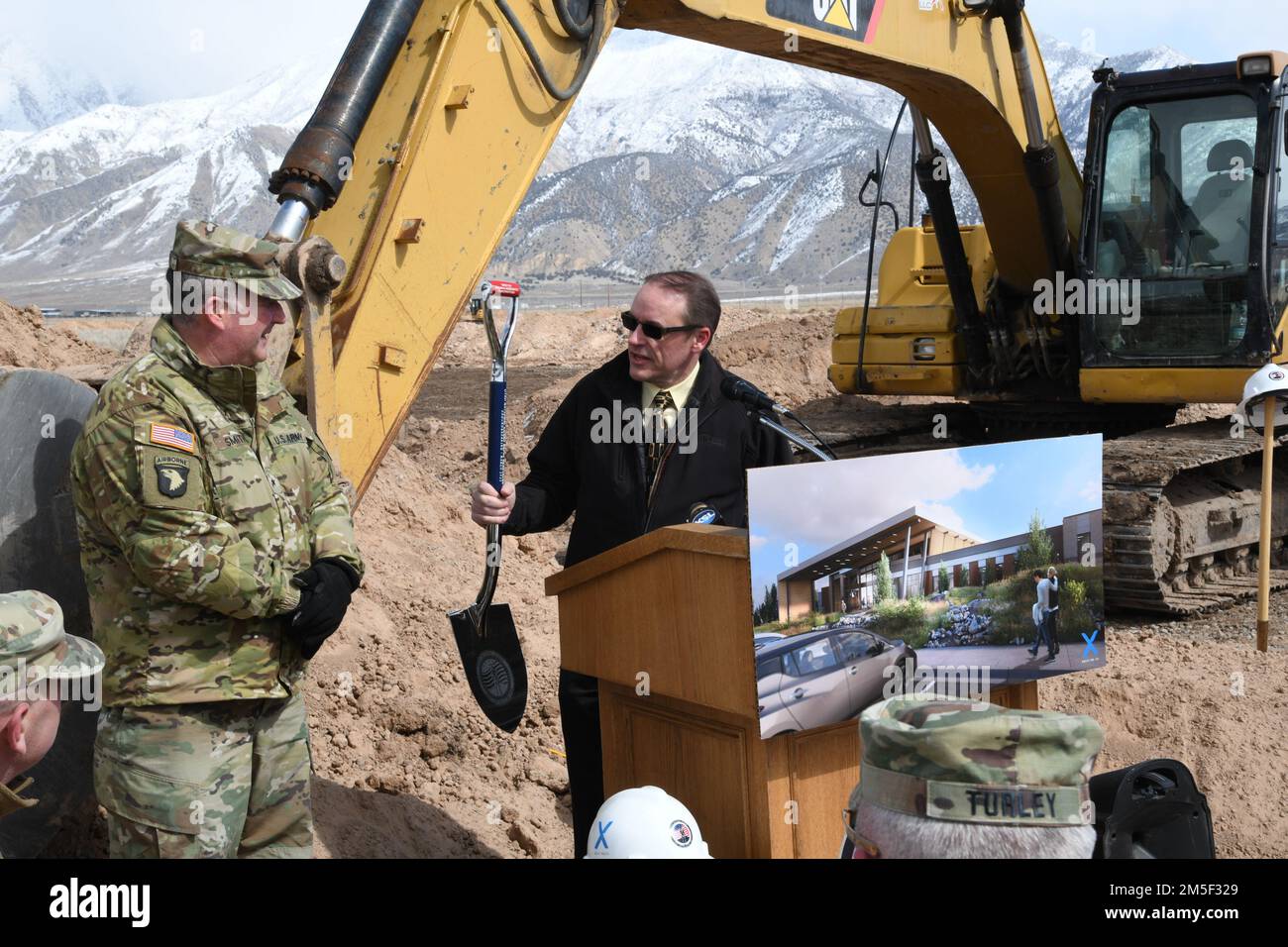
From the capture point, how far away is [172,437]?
3.13 meters

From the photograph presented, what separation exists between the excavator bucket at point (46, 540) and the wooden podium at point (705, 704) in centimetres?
156

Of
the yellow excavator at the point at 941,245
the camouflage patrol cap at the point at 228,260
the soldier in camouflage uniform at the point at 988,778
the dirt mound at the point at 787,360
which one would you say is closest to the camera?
the soldier in camouflage uniform at the point at 988,778

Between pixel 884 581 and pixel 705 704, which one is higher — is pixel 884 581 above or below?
above

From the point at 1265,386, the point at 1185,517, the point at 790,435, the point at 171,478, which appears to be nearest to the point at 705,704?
the point at 790,435

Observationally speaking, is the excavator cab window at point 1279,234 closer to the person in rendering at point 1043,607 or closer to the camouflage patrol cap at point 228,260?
the person in rendering at point 1043,607

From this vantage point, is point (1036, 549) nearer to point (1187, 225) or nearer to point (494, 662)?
point (494, 662)

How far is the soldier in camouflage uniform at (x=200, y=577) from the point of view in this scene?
10.2 ft

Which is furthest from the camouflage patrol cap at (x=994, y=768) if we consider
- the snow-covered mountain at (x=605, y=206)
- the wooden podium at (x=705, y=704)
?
the snow-covered mountain at (x=605, y=206)

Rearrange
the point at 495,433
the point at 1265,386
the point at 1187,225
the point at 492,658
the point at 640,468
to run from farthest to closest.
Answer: the point at 1187,225, the point at 1265,386, the point at 492,658, the point at 640,468, the point at 495,433

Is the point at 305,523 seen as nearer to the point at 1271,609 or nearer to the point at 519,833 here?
the point at 519,833

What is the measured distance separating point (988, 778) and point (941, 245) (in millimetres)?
7489

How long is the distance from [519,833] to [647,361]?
6.95 ft

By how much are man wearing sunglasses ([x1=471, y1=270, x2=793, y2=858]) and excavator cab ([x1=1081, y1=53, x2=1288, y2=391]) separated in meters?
5.34
